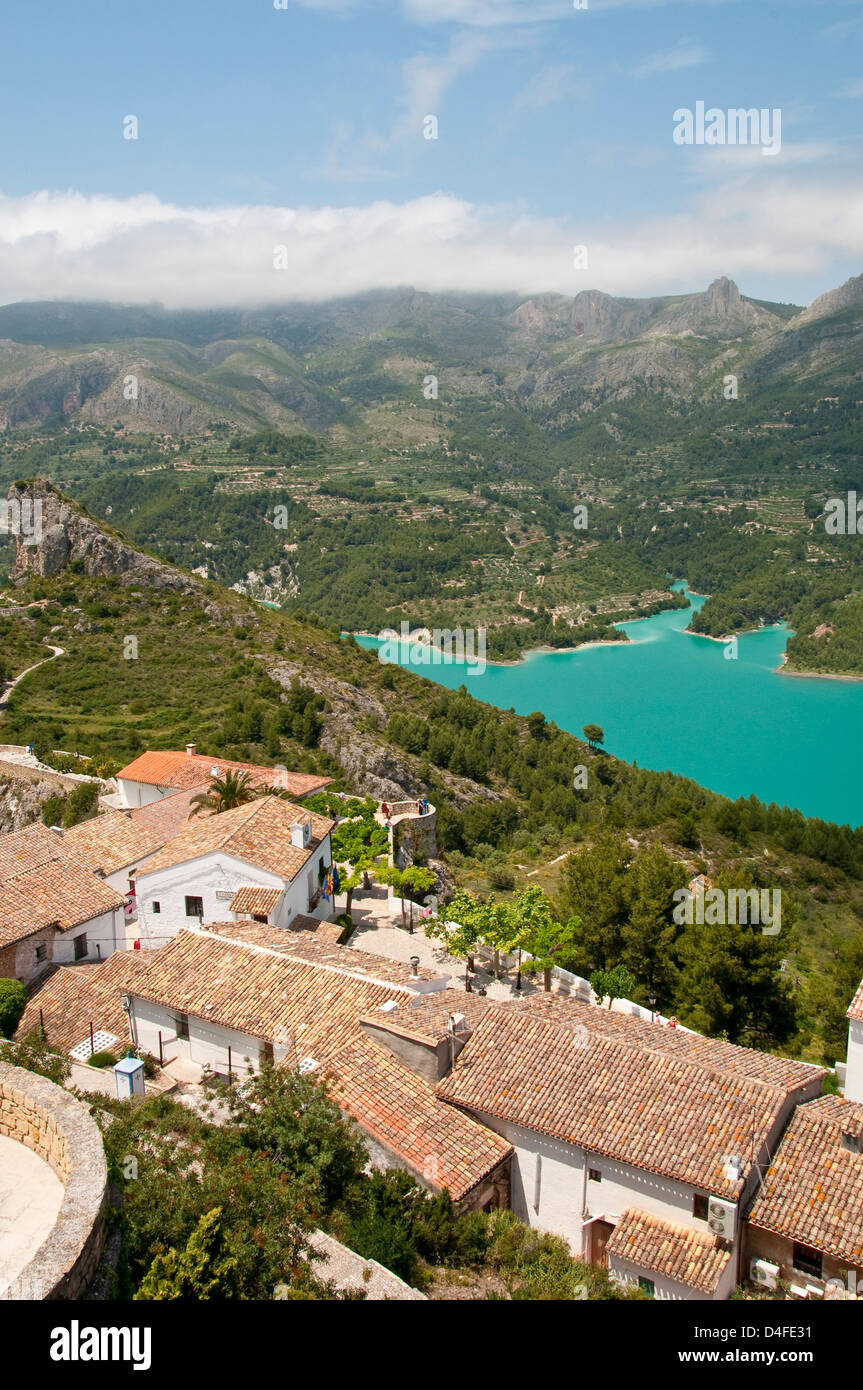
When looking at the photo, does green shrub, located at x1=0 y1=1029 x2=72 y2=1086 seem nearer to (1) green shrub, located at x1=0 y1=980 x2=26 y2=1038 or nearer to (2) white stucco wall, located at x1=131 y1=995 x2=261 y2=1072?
(2) white stucco wall, located at x1=131 y1=995 x2=261 y2=1072

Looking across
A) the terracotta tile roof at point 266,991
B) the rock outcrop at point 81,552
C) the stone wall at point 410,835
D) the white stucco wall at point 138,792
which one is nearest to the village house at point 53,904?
the terracotta tile roof at point 266,991

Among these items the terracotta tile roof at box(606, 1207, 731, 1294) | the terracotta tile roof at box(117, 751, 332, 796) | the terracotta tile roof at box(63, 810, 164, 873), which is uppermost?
the terracotta tile roof at box(117, 751, 332, 796)

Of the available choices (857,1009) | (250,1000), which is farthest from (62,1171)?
(857,1009)

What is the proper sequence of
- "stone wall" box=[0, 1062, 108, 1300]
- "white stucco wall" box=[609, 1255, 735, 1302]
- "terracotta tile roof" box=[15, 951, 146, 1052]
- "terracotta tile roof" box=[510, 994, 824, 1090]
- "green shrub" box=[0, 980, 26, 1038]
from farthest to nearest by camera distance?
"terracotta tile roof" box=[15, 951, 146, 1052] < "green shrub" box=[0, 980, 26, 1038] < "terracotta tile roof" box=[510, 994, 824, 1090] < "white stucco wall" box=[609, 1255, 735, 1302] < "stone wall" box=[0, 1062, 108, 1300]

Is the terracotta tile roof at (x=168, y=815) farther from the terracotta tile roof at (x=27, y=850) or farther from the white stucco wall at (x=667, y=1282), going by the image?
the white stucco wall at (x=667, y=1282)

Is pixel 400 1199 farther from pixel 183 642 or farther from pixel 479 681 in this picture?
pixel 479 681

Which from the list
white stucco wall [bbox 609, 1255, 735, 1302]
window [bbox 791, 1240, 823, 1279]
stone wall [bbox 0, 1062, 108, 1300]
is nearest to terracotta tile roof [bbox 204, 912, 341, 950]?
white stucco wall [bbox 609, 1255, 735, 1302]
